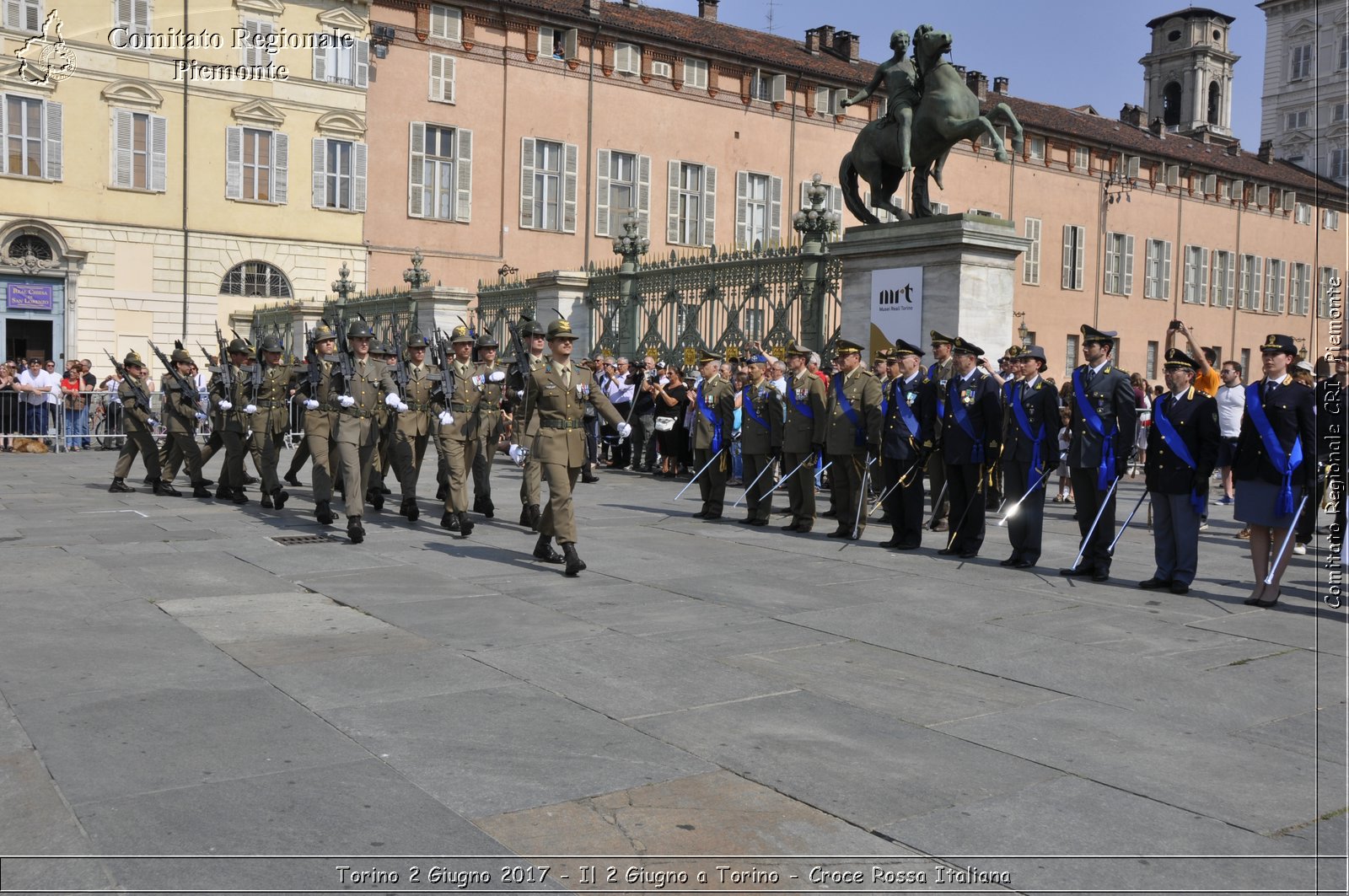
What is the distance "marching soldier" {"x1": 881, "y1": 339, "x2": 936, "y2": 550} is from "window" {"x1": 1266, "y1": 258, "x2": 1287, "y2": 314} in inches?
1883

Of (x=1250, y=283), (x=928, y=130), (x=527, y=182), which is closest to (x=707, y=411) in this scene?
(x=928, y=130)

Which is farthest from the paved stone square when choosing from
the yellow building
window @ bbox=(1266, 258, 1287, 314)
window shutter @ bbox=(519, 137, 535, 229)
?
window @ bbox=(1266, 258, 1287, 314)

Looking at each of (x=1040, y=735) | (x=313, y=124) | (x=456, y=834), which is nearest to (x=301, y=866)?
(x=456, y=834)

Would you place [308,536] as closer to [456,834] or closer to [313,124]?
[456,834]

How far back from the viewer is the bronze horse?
14336 mm

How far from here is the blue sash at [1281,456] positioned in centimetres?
848

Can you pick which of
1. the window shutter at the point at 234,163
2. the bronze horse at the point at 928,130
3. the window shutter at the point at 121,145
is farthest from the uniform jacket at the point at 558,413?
the window shutter at the point at 234,163

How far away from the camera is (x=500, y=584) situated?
8.84 m

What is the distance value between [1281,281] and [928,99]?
45631 mm

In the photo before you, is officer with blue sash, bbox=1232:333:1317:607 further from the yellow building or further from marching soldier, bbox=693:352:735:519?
the yellow building

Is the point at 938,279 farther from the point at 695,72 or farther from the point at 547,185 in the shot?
the point at 695,72

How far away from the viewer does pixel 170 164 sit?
31.4m

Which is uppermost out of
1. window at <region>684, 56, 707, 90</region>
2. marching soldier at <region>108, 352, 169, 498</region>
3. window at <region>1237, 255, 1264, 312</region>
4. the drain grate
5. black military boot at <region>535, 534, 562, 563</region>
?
window at <region>684, 56, 707, 90</region>

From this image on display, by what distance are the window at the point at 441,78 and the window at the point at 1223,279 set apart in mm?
33318
